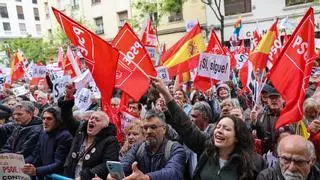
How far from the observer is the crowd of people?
3.18 metres

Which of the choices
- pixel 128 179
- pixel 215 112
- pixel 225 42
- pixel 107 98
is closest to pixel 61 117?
pixel 107 98

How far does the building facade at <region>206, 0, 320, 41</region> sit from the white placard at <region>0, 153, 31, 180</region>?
1637 cm

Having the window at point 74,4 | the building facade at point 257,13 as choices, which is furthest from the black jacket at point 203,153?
the window at point 74,4

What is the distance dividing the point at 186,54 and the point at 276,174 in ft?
17.1

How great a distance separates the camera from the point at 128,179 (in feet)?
9.54

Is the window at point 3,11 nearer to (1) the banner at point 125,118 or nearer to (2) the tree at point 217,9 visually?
(2) the tree at point 217,9

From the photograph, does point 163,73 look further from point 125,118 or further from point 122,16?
point 122,16

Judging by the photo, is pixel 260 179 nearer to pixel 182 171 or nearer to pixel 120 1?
pixel 182 171

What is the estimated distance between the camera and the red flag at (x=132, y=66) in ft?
16.7

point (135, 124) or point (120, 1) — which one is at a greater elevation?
point (120, 1)

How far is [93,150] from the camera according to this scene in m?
4.13

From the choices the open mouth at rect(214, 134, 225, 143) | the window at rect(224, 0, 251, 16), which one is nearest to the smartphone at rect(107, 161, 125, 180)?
the open mouth at rect(214, 134, 225, 143)

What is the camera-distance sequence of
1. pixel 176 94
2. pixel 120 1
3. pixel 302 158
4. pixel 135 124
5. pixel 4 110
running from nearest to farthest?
pixel 302 158
pixel 135 124
pixel 4 110
pixel 176 94
pixel 120 1

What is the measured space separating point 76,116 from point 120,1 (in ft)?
79.4
